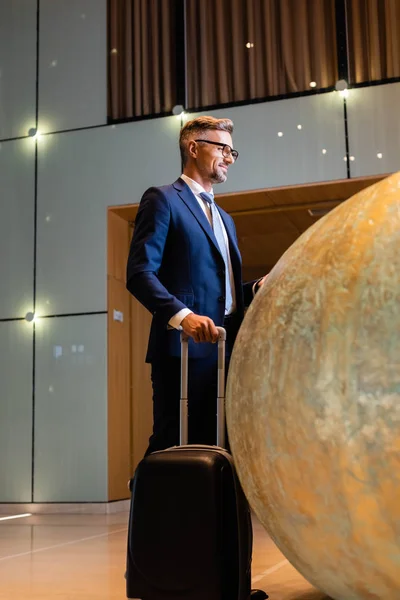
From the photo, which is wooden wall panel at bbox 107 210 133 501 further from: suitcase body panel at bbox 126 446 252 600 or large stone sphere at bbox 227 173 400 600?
large stone sphere at bbox 227 173 400 600

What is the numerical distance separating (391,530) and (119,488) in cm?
540

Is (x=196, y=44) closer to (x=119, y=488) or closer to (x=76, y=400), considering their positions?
(x=76, y=400)

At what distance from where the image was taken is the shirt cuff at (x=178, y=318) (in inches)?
96.1

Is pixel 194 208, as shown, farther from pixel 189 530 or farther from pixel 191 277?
pixel 189 530

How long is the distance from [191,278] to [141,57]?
183 inches

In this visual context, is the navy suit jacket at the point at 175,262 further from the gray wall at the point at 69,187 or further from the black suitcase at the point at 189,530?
the gray wall at the point at 69,187

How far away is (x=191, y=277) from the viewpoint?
106 inches

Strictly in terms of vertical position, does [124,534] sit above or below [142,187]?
below

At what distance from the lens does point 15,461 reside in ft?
22.0

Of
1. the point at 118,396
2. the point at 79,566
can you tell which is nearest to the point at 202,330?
the point at 79,566

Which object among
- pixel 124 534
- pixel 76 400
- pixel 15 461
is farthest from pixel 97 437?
pixel 124 534

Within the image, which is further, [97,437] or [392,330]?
[97,437]

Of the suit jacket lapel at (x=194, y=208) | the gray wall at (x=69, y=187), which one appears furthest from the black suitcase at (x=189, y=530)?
the gray wall at (x=69, y=187)

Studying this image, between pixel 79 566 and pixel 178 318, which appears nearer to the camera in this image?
pixel 178 318
